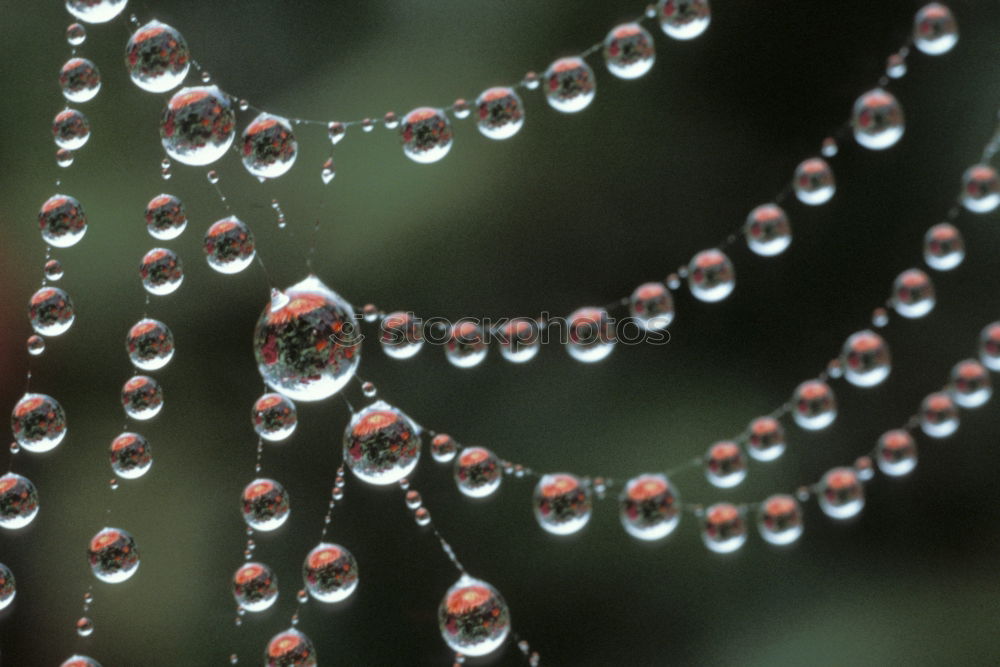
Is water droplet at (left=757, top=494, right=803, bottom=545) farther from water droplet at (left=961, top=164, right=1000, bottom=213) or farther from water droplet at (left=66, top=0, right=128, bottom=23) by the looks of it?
water droplet at (left=66, top=0, right=128, bottom=23)

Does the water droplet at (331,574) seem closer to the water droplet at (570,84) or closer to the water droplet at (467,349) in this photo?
the water droplet at (467,349)

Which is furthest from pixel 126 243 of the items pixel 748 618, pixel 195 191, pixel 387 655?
pixel 748 618

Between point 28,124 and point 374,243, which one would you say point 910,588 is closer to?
point 374,243

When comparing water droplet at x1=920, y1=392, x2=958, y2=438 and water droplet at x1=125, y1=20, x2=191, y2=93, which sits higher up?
water droplet at x1=125, y1=20, x2=191, y2=93


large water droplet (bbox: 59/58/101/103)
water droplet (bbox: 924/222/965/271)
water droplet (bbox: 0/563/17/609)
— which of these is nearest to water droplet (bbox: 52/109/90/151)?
large water droplet (bbox: 59/58/101/103)

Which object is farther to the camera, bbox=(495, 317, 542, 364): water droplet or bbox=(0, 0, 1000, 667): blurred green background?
bbox=(0, 0, 1000, 667): blurred green background

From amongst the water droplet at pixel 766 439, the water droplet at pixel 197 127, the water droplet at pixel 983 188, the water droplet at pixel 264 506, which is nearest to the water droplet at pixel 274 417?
the water droplet at pixel 264 506
